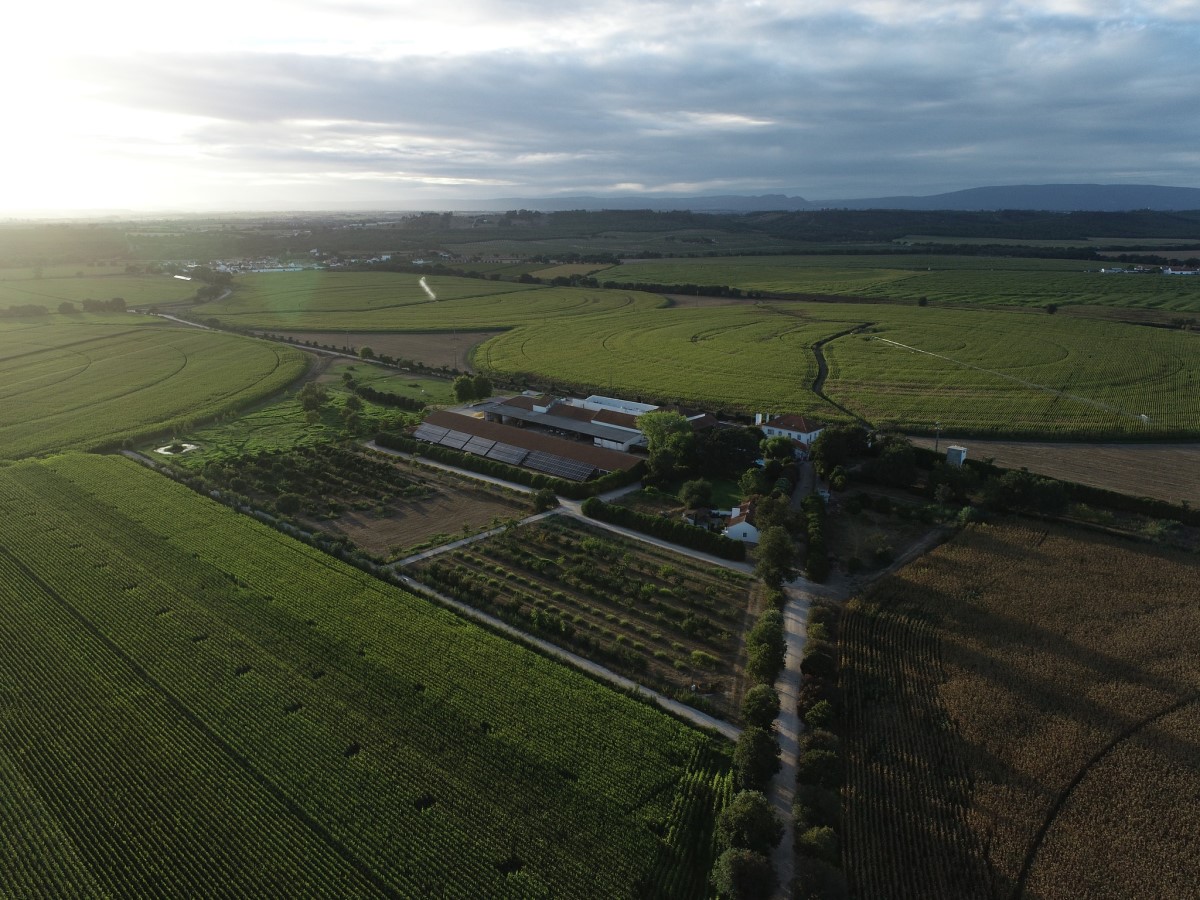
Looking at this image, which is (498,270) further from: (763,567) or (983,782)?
(983,782)

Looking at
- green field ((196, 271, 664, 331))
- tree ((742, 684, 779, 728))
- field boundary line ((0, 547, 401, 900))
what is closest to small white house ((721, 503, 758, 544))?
tree ((742, 684, 779, 728))

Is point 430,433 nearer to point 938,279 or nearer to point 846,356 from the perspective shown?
point 846,356

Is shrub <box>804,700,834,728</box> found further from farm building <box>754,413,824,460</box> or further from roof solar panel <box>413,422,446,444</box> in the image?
roof solar panel <box>413,422,446,444</box>

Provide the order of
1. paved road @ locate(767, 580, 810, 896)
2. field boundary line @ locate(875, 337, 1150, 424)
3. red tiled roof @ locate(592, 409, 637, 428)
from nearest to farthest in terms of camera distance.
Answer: paved road @ locate(767, 580, 810, 896), red tiled roof @ locate(592, 409, 637, 428), field boundary line @ locate(875, 337, 1150, 424)

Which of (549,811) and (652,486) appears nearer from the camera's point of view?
(549,811)

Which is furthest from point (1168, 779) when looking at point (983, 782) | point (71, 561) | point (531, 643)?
point (71, 561)
